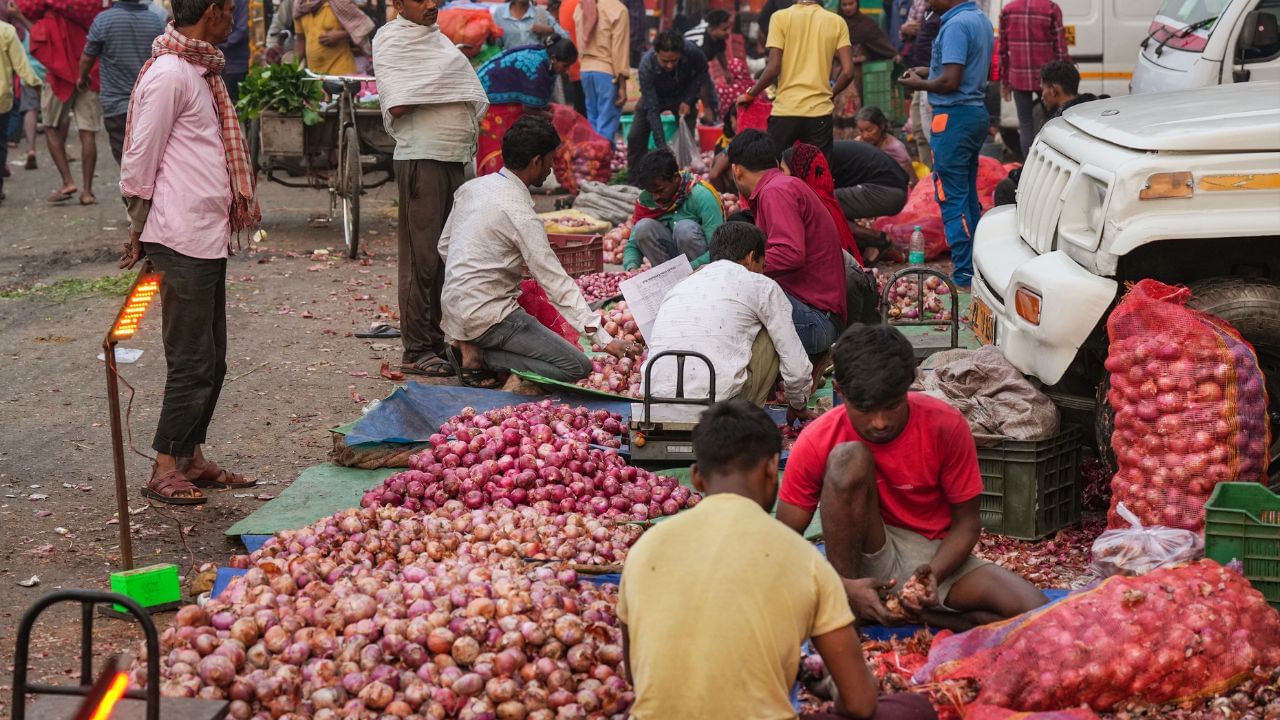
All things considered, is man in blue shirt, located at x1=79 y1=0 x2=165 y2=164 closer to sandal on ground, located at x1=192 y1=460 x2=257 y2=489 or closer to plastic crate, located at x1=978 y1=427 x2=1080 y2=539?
sandal on ground, located at x1=192 y1=460 x2=257 y2=489

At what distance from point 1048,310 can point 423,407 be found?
299 centimetres

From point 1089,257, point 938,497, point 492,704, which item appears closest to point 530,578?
point 492,704

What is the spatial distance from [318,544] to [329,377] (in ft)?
11.2

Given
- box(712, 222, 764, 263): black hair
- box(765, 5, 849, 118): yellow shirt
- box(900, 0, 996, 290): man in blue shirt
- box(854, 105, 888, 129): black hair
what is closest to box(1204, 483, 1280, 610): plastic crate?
box(712, 222, 764, 263): black hair

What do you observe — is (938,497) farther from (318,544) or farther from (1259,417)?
(318,544)

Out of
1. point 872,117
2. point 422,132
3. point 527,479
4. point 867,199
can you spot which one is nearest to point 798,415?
point 527,479

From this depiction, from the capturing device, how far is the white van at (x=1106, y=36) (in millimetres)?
13352

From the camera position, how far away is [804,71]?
35.8ft

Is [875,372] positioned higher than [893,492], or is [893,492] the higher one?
[875,372]

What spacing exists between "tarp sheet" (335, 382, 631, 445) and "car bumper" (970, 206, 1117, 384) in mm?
1851

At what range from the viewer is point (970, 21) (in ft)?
32.1

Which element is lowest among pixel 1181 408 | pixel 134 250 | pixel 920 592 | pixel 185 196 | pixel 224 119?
pixel 920 592

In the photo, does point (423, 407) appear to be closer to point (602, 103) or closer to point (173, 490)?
point (173, 490)

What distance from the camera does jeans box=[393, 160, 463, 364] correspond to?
7.95 metres
